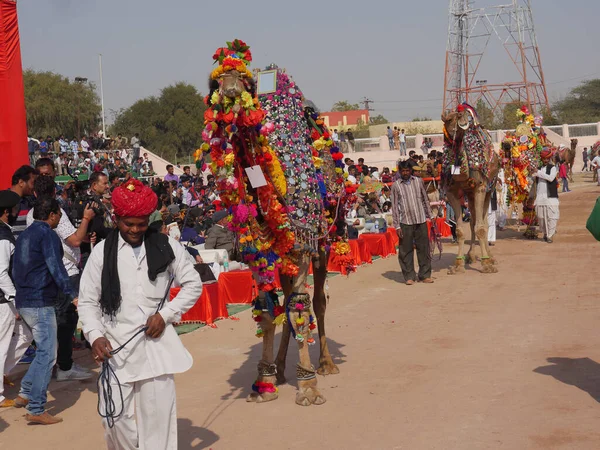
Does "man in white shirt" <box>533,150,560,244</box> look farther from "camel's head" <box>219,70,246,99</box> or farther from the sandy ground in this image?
"camel's head" <box>219,70,246,99</box>

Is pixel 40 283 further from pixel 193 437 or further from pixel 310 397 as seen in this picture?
pixel 310 397

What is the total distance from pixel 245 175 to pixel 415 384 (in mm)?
2619

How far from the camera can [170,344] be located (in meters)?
5.30

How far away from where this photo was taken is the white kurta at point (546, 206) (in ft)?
59.4

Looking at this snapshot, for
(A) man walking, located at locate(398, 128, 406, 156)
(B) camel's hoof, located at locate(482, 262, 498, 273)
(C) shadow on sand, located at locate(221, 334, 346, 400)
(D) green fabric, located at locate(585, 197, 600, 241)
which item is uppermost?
(A) man walking, located at locate(398, 128, 406, 156)

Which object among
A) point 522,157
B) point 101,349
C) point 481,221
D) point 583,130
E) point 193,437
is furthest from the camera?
point 583,130

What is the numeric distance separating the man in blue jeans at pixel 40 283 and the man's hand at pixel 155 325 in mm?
2581

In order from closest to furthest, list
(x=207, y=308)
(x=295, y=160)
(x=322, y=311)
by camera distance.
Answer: (x=295, y=160) < (x=322, y=311) < (x=207, y=308)

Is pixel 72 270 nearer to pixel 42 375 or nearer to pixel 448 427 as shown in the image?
pixel 42 375

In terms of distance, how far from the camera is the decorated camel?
6.93 m

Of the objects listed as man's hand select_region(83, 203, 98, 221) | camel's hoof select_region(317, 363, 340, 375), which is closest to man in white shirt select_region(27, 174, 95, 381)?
man's hand select_region(83, 203, 98, 221)

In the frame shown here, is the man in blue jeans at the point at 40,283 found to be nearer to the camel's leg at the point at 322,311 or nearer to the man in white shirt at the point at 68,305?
the man in white shirt at the point at 68,305

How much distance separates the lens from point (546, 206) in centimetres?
1809

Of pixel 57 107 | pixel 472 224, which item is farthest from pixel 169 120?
pixel 472 224
